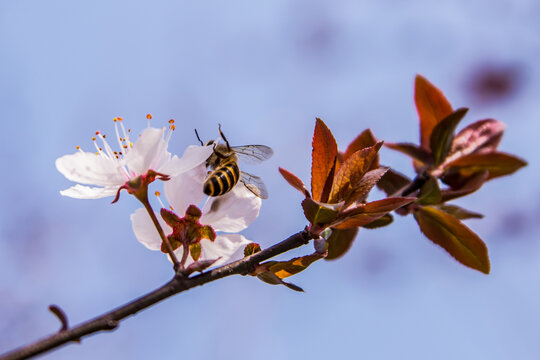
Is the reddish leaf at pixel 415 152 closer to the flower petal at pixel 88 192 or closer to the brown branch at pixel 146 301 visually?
the brown branch at pixel 146 301

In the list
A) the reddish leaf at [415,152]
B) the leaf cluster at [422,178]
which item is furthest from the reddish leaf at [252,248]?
the reddish leaf at [415,152]

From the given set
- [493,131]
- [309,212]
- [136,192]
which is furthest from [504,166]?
[136,192]

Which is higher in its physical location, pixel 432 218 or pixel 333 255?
pixel 432 218

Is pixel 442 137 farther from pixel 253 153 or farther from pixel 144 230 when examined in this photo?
pixel 144 230

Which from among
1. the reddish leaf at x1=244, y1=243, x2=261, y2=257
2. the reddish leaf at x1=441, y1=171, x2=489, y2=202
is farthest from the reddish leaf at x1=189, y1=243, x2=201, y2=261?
the reddish leaf at x1=441, y1=171, x2=489, y2=202

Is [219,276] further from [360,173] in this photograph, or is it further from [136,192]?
[360,173]

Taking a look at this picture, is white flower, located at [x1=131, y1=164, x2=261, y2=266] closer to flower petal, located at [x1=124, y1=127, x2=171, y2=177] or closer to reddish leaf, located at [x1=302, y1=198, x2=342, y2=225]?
flower petal, located at [x1=124, y1=127, x2=171, y2=177]
